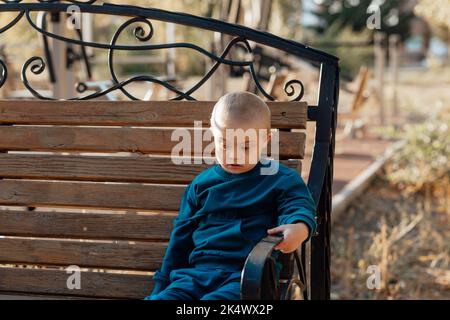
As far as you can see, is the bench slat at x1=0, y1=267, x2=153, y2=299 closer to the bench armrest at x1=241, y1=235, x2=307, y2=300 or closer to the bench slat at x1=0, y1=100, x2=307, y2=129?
the bench slat at x1=0, y1=100, x2=307, y2=129

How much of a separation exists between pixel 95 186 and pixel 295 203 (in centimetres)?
88

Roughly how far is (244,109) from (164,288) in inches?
24.6

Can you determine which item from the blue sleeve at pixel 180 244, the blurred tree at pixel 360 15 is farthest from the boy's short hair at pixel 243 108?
the blurred tree at pixel 360 15

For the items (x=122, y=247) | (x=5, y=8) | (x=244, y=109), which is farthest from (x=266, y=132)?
(x=5, y=8)

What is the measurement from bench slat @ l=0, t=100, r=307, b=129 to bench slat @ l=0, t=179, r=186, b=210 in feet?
0.76

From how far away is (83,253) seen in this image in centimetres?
294

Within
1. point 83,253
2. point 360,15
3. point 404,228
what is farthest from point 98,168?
point 360,15

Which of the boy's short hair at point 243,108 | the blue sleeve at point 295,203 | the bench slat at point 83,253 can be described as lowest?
the bench slat at point 83,253

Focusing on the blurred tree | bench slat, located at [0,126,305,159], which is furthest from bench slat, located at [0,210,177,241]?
the blurred tree

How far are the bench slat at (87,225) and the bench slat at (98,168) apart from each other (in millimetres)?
135

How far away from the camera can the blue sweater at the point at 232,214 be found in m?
2.42

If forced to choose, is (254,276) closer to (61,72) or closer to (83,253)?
(83,253)

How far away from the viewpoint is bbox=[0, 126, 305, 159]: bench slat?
2.94 meters

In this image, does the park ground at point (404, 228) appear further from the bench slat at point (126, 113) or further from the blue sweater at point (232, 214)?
the blue sweater at point (232, 214)
